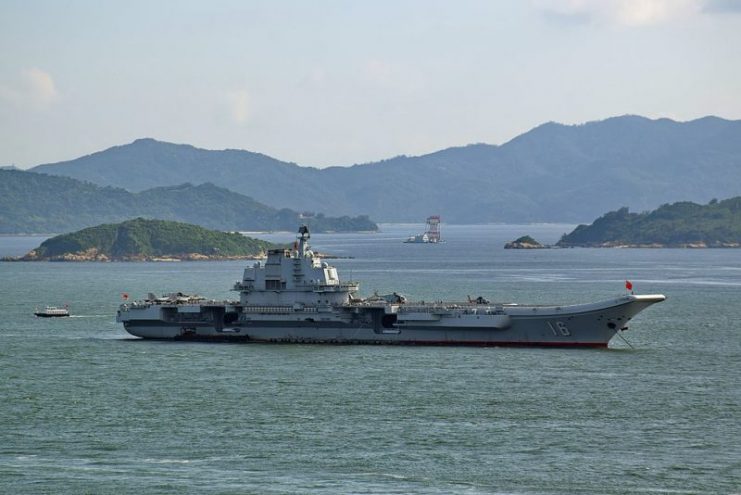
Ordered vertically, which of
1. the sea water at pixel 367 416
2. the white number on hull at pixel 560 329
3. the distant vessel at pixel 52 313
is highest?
the distant vessel at pixel 52 313

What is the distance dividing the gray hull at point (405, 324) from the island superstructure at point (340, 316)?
52mm

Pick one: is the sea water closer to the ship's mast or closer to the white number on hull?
the white number on hull

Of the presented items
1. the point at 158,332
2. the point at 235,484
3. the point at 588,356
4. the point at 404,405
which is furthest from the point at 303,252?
the point at 235,484

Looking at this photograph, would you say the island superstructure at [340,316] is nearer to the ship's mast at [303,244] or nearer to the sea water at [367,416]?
the ship's mast at [303,244]

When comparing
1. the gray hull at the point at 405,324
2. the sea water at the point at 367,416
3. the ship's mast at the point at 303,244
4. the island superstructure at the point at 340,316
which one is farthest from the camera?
the ship's mast at the point at 303,244

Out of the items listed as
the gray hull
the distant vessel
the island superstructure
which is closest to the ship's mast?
the island superstructure

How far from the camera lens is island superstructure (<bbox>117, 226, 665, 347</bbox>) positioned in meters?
67.2

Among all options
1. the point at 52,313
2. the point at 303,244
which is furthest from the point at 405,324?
the point at 52,313

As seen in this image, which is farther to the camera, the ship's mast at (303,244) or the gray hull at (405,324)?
the ship's mast at (303,244)

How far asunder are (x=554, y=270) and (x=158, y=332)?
96.3 metres

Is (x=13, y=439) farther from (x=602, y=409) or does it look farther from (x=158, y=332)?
(x=158, y=332)

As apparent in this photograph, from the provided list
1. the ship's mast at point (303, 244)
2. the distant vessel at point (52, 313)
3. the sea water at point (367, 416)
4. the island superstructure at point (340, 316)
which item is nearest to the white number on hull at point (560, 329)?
the island superstructure at point (340, 316)

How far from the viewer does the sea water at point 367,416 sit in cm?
3897

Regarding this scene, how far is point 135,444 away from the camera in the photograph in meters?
43.4
